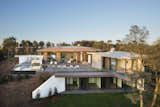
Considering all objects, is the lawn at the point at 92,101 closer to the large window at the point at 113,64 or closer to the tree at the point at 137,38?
the large window at the point at 113,64

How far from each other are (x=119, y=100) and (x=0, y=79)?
15.2 metres

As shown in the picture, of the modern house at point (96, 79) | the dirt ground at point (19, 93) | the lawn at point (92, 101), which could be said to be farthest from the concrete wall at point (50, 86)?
the lawn at point (92, 101)

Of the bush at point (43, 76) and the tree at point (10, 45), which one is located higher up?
the tree at point (10, 45)

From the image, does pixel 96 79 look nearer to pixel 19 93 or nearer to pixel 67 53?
pixel 19 93

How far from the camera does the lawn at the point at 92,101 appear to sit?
17734 millimetres

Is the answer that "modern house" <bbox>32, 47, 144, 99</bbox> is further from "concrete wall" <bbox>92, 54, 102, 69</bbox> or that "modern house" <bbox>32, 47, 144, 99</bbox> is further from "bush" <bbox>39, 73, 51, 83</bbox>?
"concrete wall" <bbox>92, 54, 102, 69</bbox>

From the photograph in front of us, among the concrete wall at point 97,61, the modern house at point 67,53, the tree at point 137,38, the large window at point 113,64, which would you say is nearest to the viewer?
the tree at point 137,38

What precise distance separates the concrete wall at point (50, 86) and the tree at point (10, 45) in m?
33.4

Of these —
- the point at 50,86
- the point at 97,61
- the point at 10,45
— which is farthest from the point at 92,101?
the point at 10,45

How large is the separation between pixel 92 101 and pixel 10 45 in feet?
143

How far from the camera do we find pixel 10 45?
56.4 meters

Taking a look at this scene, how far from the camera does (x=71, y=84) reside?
892 inches

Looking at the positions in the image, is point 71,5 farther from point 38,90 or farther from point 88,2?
point 38,90

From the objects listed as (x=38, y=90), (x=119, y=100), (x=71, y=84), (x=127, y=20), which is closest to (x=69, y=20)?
(x=127, y=20)
